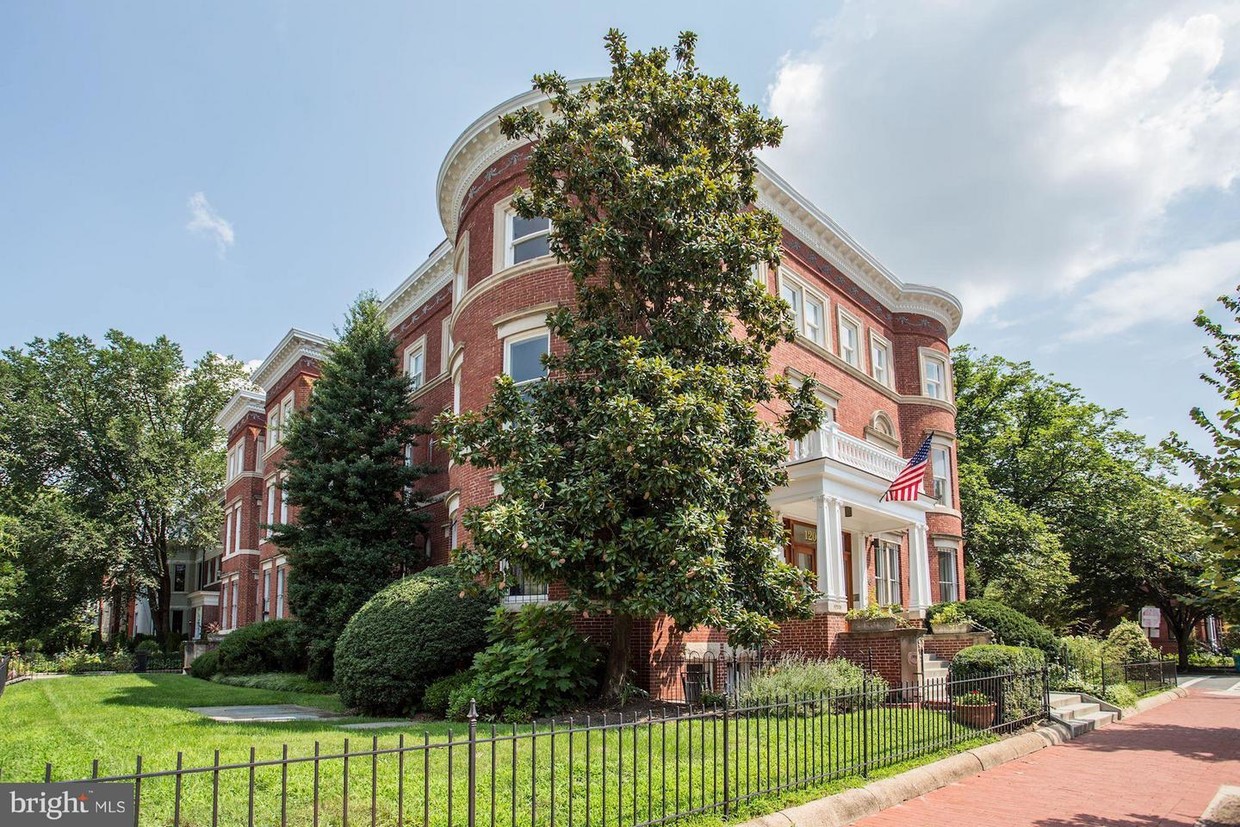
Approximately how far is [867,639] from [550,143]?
35.7 ft

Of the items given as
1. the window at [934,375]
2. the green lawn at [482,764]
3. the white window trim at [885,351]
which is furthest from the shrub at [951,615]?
the window at [934,375]

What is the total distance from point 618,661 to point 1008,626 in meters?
10.8

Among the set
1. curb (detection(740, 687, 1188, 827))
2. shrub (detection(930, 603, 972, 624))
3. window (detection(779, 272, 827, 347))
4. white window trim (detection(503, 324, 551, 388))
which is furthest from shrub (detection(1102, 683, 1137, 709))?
white window trim (detection(503, 324, 551, 388))

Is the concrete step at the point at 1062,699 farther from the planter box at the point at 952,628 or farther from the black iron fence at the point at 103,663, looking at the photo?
the black iron fence at the point at 103,663

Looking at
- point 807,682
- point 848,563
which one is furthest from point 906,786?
point 848,563

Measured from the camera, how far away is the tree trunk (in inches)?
534

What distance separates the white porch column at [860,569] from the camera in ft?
69.4

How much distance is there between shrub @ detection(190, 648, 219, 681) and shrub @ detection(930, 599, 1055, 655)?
2059 centimetres

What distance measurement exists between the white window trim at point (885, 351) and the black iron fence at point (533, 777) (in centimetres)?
1745

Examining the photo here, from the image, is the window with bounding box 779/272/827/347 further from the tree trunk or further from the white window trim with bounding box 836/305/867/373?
the tree trunk

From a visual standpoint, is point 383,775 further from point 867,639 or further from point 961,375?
point 961,375

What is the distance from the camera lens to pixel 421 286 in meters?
28.1

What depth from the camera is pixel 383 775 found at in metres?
7.68

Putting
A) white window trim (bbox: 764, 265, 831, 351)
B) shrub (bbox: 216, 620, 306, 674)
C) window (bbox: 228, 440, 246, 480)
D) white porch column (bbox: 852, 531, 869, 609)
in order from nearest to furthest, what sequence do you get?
white porch column (bbox: 852, 531, 869, 609)
white window trim (bbox: 764, 265, 831, 351)
shrub (bbox: 216, 620, 306, 674)
window (bbox: 228, 440, 246, 480)
